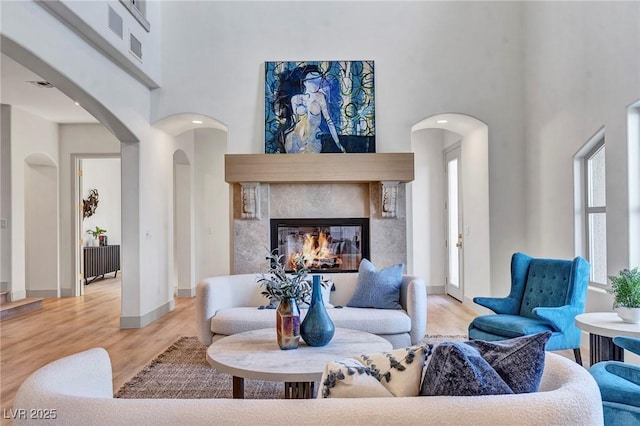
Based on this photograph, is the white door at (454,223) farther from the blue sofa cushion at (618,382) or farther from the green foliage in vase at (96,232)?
the green foliage in vase at (96,232)

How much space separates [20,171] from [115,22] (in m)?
3.56

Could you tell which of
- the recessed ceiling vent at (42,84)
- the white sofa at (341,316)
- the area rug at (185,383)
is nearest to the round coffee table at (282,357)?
the area rug at (185,383)

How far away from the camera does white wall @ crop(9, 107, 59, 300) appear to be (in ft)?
21.8

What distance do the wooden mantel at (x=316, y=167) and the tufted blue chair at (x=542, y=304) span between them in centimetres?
174

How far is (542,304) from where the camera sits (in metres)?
3.72

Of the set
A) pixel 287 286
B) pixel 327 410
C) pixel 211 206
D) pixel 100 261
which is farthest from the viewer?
pixel 100 261

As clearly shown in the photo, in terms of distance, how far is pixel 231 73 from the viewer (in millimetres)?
5625

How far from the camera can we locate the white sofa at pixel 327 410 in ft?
3.74

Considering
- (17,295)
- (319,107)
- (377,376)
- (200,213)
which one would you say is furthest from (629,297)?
(17,295)

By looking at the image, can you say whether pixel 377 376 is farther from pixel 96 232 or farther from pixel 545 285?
pixel 96 232

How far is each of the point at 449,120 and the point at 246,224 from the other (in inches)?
110

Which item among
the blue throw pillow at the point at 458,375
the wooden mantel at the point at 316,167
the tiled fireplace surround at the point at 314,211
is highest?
the wooden mantel at the point at 316,167

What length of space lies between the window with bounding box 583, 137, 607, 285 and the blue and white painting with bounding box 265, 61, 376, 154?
7.30 ft

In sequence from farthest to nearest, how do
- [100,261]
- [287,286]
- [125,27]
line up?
[100,261]
[125,27]
[287,286]
